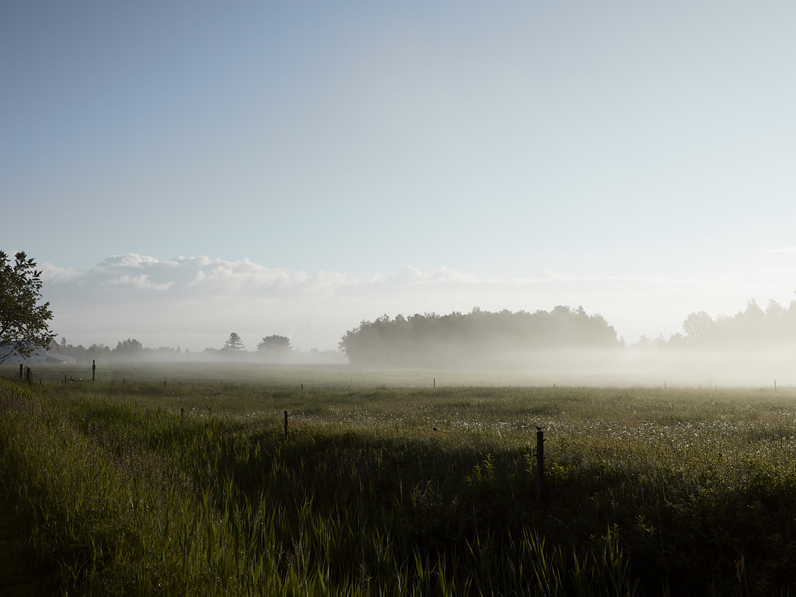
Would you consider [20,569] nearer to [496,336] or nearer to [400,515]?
[400,515]

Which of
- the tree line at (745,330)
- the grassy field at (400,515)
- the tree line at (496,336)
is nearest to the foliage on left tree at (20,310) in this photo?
the grassy field at (400,515)

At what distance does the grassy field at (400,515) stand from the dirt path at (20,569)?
0.21ft

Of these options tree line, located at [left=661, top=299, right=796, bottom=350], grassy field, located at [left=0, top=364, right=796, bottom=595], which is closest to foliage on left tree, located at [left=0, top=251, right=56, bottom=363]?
grassy field, located at [left=0, top=364, right=796, bottom=595]

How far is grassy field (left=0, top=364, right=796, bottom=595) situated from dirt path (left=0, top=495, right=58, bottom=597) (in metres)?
0.06

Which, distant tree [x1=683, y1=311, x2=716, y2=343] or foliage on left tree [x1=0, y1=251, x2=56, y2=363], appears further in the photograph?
distant tree [x1=683, y1=311, x2=716, y2=343]

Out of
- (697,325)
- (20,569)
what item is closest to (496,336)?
(697,325)

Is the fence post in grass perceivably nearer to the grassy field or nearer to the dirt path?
the grassy field

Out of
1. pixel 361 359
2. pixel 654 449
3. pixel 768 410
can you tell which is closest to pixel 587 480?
pixel 654 449

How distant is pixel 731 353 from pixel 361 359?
374 feet

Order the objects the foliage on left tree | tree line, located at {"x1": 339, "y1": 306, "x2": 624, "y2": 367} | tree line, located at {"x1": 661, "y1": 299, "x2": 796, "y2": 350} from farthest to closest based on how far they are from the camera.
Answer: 1. tree line, located at {"x1": 339, "y1": 306, "x2": 624, "y2": 367}
2. tree line, located at {"x1": 661, "y1": 299, "x2": 796, "y2": 350}
3. the foliage on left tree

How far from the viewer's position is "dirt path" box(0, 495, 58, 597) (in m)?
4.75

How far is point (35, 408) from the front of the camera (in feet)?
46.8

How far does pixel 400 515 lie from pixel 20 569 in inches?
204

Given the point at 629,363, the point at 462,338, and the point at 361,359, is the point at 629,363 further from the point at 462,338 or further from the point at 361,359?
the point at 361,359
